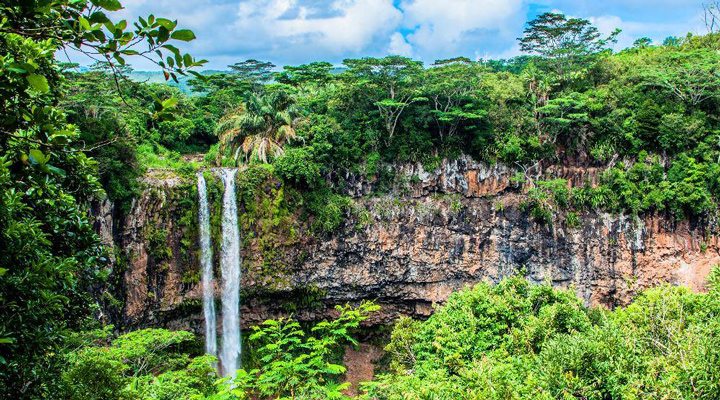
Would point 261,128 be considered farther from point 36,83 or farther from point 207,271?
point 36,83

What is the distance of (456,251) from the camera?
18.3 meters

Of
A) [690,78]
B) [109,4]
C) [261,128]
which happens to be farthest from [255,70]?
[109,4]

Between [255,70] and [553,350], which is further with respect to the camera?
[255,70]

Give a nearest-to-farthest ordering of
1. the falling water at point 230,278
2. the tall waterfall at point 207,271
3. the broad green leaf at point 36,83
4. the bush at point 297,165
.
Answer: the broad green leaf at point 36,83 < the tall waterfall at point 207,271 < the falling water at point 230,278 < the bush at point 297,165

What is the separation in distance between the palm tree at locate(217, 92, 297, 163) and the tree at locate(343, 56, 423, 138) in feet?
9.02

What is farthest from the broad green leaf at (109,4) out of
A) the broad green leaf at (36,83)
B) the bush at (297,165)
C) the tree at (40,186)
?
the bush at (297,165)

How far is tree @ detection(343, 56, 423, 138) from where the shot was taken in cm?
1797

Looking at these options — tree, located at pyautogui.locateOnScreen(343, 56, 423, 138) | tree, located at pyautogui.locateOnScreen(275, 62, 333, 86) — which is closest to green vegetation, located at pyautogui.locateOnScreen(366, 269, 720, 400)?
tree, located at pyautogui.locateOnScreen(343, 56, 423, 138)

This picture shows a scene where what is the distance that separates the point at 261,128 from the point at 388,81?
16.2 feet

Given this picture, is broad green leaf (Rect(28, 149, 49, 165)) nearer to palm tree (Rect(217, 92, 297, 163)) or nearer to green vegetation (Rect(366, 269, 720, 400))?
green vegetation (Rect(366, 269, 720, 400))

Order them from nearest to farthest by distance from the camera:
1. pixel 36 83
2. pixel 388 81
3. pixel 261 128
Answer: pixel 36 83, pixel 261 128, pixel 388 81

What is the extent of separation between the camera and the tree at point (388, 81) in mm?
17969

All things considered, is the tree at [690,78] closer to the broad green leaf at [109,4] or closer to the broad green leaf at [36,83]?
the broad green leaf at [109,4]

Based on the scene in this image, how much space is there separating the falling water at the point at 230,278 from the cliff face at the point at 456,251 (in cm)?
70
